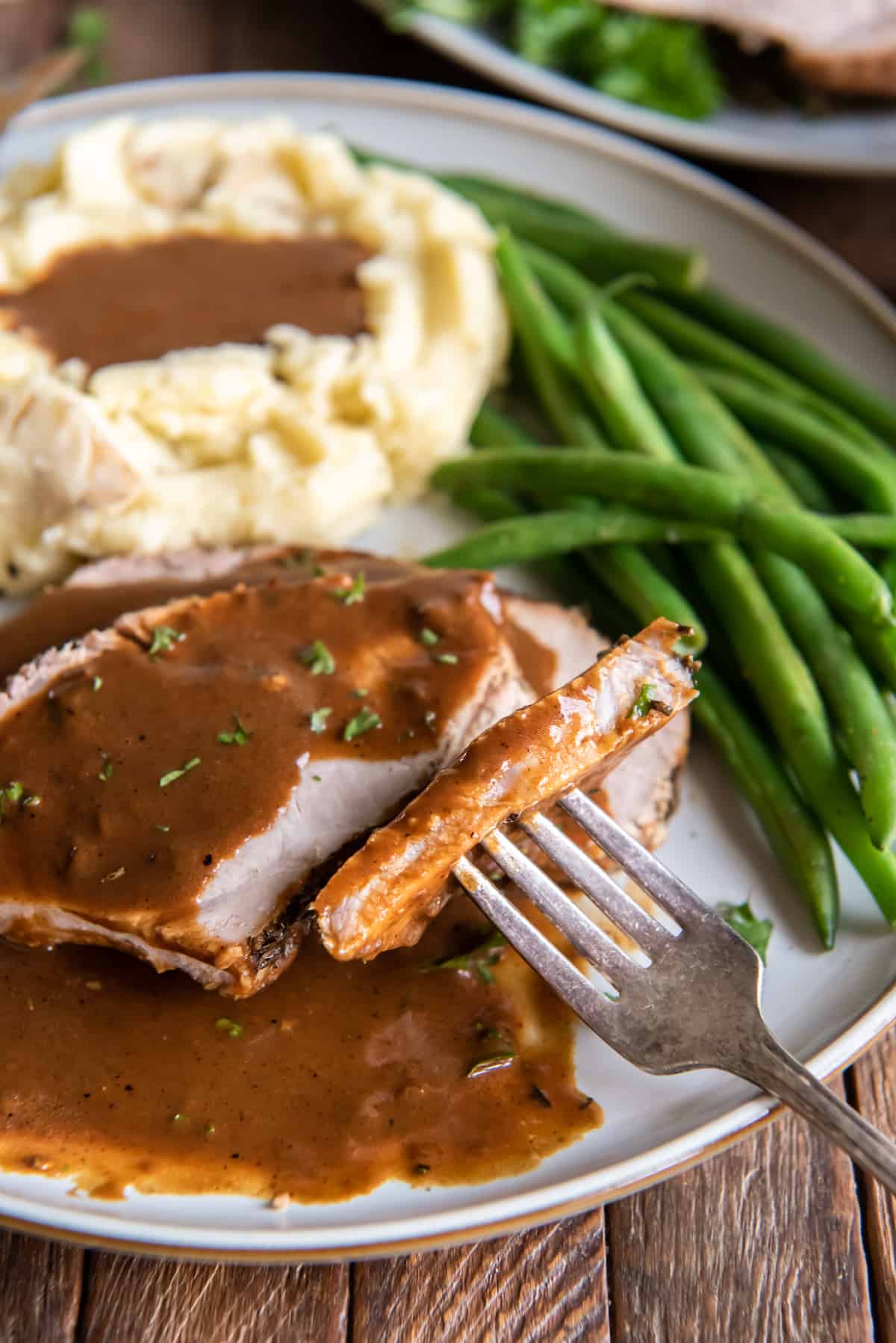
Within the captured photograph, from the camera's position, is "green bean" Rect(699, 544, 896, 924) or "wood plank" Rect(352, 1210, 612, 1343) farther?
"green bean" Rect(699, 544, 896, 924)

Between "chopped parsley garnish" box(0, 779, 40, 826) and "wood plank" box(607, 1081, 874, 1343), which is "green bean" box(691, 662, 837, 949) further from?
"chopped parsley garnish" box(0, 779, 40, 826)

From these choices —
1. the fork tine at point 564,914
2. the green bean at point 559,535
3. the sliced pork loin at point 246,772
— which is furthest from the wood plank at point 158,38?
the fork tine at point 564,914

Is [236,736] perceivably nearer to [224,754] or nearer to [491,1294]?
[224,754]

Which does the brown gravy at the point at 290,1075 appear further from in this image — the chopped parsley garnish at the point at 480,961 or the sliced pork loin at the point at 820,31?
the sliced pork loin at the point at 820,31

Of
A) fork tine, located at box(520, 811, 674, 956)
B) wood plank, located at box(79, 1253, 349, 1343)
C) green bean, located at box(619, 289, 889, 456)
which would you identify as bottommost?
wood plank, located at box(79, 1253, 349, 1343)

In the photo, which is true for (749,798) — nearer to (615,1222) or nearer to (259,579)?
(615,1222)

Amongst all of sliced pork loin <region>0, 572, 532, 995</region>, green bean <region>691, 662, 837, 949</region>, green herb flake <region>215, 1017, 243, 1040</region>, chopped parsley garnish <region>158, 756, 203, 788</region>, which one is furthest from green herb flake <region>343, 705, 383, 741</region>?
green bean <region>691, 662, 837, 949</region>

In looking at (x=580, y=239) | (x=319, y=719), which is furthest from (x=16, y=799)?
(x=580, y=239)
